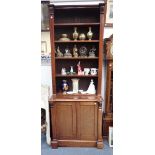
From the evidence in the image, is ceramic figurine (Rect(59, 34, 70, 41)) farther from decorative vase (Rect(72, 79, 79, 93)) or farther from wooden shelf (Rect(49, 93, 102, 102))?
wooden shelf (Rect(49, 93, 102, 102))

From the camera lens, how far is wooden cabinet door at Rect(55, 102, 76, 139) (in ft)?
8.43

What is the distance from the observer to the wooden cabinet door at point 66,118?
2570mm

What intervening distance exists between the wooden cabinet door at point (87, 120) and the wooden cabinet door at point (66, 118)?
73 mm

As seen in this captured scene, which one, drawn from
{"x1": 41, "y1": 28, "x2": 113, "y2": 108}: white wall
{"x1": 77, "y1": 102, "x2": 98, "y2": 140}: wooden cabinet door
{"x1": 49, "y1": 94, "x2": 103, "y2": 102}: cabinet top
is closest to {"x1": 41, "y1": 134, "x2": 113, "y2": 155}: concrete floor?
{"x1": 77, "y1": 102, "x2": 98, "y2": 140}: wooden cabinet door

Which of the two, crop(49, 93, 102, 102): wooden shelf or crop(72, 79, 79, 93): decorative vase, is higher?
crop(72, 79, 79, 93): decorative vase

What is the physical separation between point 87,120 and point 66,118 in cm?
30

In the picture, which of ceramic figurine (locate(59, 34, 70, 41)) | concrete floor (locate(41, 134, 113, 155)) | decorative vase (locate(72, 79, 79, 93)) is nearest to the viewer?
concrete floor (locate(41, 134, 113, 155))

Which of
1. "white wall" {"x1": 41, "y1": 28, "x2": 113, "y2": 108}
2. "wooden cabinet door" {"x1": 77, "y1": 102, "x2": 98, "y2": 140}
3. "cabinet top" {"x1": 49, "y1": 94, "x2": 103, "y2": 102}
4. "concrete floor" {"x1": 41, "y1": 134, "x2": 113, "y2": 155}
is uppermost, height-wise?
"white wall" {"x1": 41, "y1": 28, "x2": 113, "y2": 108}

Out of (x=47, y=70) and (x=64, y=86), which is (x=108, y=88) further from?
(x=47, y=70)

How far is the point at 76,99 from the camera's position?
256 centimetres

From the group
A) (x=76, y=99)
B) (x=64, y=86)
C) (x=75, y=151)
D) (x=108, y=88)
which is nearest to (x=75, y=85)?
(x=64, y=86)
